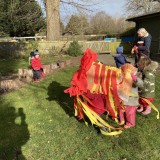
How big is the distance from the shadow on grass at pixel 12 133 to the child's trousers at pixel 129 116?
6.48 ft

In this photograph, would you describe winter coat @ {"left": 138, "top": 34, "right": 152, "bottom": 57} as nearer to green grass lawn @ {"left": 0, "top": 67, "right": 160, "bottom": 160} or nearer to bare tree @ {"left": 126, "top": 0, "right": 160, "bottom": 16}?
green grass lawn @ {"left": 0, "top": 67, "right": 160, "bottom": 160}

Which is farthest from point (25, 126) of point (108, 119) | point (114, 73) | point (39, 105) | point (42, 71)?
point (42, 71)

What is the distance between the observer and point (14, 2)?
21.3 m

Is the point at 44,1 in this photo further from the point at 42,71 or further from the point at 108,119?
the point at 108,119

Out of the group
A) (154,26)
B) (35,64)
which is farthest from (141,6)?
(35,64)

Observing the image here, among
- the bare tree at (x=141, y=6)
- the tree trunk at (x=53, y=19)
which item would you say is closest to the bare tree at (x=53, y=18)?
the tree trunk at (x=53, y=19)

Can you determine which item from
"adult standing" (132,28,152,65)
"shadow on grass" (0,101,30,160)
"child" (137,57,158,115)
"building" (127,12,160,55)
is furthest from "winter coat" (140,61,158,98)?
"building" (127,12,160,55)

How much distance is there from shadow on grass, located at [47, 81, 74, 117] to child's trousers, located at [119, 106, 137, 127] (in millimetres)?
1306

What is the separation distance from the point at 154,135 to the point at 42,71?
646 centimetres

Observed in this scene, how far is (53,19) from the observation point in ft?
67.4

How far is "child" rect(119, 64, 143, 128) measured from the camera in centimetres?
473

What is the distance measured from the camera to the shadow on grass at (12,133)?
4.30m

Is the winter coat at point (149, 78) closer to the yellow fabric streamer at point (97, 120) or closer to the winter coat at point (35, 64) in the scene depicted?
the yellow fabric streamer at point (97, 120)

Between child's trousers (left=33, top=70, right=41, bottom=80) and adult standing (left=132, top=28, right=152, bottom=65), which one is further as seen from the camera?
child's trousers (left=33, top=70, right=41, bottom=80)
